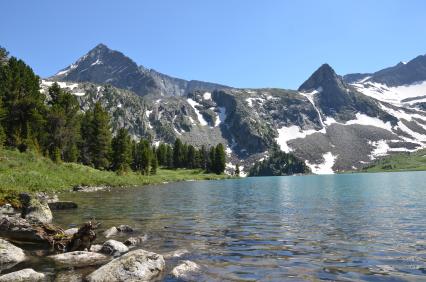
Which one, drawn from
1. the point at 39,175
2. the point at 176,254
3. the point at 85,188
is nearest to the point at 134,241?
the point at 176,254

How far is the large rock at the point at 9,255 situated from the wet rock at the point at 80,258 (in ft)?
4.20

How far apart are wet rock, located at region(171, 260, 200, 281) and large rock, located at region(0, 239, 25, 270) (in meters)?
6.85

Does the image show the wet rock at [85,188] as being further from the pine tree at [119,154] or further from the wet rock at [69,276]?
the wet rock at [69,276]

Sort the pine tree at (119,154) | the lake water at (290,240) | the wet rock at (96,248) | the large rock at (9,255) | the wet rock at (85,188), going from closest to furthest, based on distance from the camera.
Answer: the lake water at (290,240), the large rock at (9,255), the wet rock at (96,248), the wet rock at (85,188), the pine tree at (119,154)

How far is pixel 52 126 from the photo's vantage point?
89.4 metres

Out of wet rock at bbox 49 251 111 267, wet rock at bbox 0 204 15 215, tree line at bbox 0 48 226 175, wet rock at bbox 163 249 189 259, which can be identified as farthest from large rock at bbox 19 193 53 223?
tree line at bbox 0 48 226 175

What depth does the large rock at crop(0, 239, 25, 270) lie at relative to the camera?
1573 cm

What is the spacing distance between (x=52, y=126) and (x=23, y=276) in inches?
3254

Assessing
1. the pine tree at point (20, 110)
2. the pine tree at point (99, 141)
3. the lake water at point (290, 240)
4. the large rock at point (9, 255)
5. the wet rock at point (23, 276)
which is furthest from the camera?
the pine tree at point (99, 141)

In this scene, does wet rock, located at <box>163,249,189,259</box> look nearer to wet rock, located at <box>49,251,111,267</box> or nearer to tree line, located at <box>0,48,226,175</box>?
wet rock, located at <box>49,251,111,267</box>

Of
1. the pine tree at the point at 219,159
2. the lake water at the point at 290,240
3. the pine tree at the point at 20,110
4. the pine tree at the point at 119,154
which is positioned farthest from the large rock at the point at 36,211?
the pine tree at the point at 219,159

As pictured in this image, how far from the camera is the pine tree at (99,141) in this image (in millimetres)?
101812

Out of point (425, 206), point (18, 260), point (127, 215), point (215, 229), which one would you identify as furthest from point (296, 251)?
point (425, 206)

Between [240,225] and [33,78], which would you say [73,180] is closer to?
[33,78]
